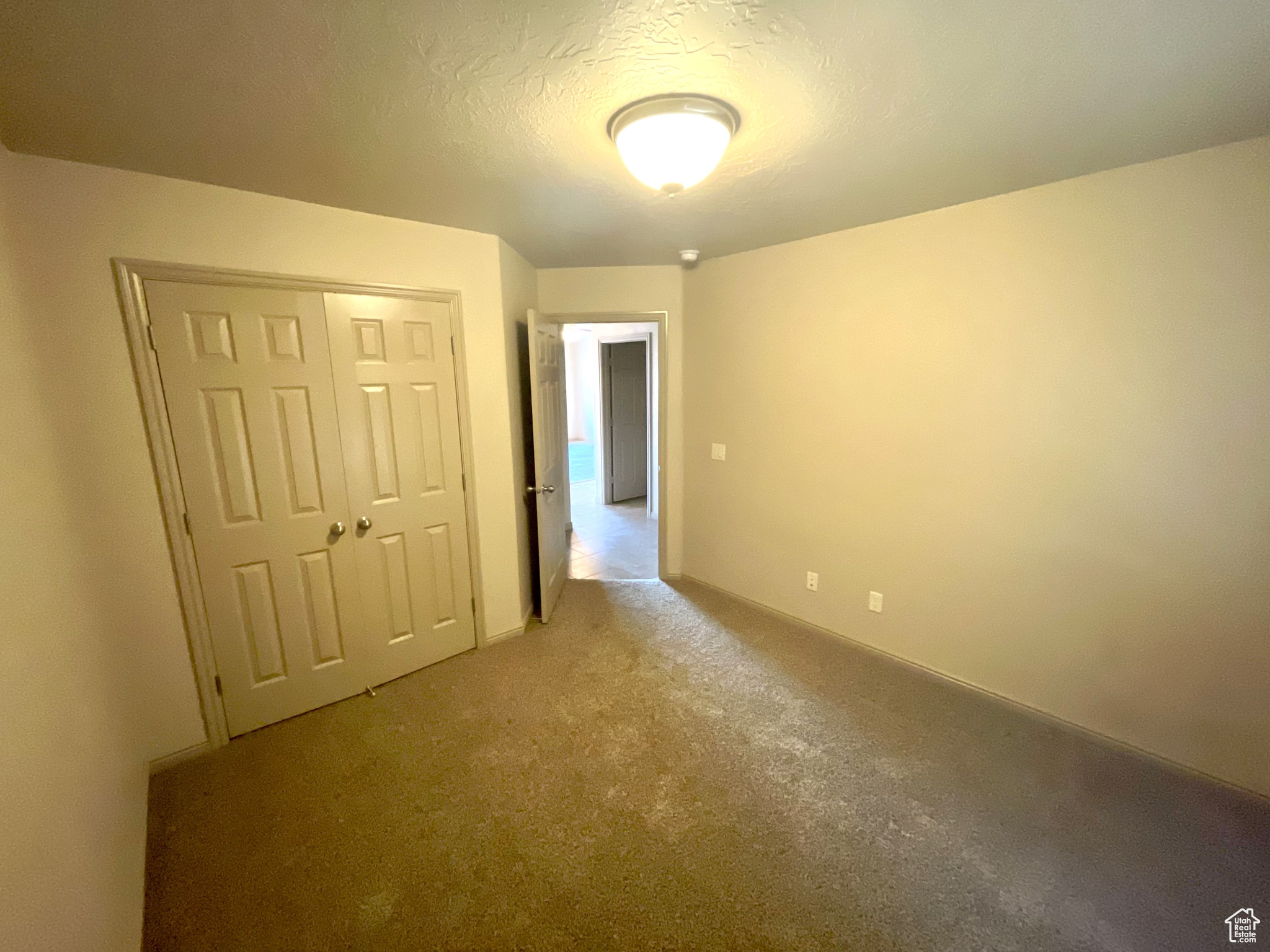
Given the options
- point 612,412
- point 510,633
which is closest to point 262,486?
point 510,633

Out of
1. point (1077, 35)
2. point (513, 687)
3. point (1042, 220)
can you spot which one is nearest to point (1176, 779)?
point (1042, 220)

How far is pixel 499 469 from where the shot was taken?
2832 mm

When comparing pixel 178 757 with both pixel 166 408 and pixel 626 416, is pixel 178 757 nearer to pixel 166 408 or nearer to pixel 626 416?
pixel 166 408

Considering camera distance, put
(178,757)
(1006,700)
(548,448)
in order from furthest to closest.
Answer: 1. (548,448)
2. (1006,700)
3. (178,757)

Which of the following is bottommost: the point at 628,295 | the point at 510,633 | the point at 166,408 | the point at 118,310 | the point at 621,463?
the point at 510,633

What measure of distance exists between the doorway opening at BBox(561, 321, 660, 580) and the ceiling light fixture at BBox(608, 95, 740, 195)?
3.11 metres

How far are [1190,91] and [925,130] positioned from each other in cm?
63

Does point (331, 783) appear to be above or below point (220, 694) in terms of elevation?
below

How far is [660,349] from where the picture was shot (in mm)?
3469

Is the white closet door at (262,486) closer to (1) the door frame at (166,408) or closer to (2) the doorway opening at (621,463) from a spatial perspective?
(1) the door frame at (166,408)

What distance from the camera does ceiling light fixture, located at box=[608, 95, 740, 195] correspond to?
1328mm

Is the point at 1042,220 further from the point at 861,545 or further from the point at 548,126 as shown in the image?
the point at 548,126

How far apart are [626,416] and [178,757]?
15.7 ft

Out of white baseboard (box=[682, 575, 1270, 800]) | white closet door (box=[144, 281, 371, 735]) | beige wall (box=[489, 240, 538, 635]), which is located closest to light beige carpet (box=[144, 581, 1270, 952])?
white baseboard (box=[682, 575, 1270, 800])
